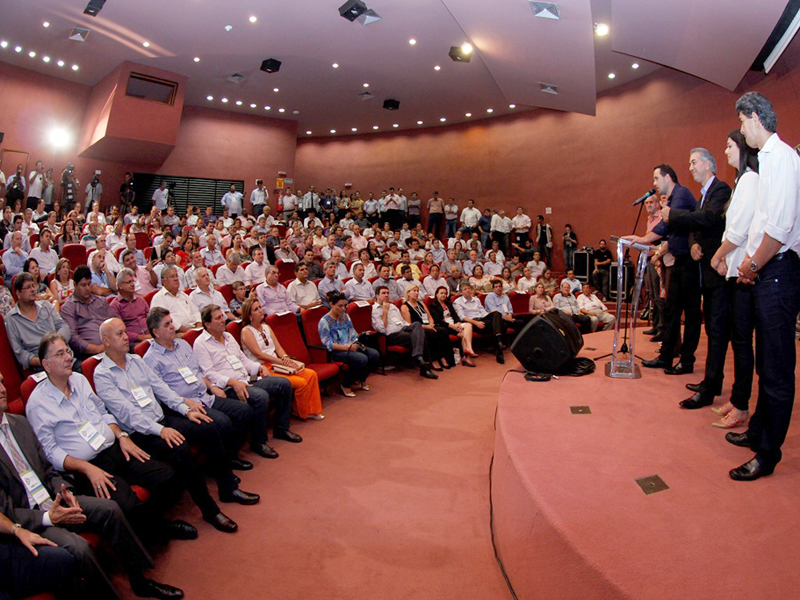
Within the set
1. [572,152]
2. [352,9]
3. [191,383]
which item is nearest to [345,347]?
[191,383]

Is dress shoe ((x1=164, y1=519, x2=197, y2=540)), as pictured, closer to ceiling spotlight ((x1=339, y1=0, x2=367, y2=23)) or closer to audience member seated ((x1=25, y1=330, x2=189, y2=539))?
audience member seated ((x1=25, y1=330, x2=189, y2=539))

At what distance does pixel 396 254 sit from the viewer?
898 cm

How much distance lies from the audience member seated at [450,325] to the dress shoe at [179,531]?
3676 mm

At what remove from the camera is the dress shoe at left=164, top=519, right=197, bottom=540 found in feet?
7.48

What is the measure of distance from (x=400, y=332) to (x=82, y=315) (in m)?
2.85

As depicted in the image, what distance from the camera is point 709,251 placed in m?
2.47

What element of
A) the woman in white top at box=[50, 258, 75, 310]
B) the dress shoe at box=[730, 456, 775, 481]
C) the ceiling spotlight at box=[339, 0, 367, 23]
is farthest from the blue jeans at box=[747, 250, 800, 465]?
the ceiling spotlight at box=[339, 0, 367, 23]

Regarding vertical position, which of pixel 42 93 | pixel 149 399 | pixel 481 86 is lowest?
pixel 149 399

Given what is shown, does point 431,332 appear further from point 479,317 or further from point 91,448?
point 91,448

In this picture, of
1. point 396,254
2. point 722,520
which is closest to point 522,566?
point 722,520

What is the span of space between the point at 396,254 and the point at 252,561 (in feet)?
23.5

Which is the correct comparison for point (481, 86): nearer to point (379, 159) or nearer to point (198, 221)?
point (379, 159)

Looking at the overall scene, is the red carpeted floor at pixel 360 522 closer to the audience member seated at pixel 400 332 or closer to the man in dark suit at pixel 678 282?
the audience member seated at pixel 400 332

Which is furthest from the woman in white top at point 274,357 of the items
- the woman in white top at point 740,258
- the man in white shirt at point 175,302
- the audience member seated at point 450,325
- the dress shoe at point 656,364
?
the woman in white top at point 740,258
